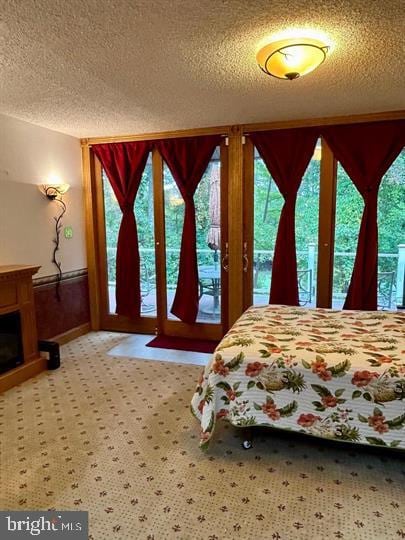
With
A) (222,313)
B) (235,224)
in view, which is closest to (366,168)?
(235,224)

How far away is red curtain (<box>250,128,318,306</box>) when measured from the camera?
3.72m

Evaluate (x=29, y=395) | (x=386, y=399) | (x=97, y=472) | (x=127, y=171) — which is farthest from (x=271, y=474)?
(x=127, y=171)

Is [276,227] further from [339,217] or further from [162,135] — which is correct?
[162,135]

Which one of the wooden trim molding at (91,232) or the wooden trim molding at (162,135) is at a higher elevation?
the wooden trim molding at (162,135)

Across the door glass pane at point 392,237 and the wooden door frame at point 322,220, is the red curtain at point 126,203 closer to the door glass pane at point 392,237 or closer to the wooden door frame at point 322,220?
the wooden door frame at point 322,220

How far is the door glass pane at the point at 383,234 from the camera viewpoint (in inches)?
142

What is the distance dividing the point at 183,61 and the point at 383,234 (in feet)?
8.54

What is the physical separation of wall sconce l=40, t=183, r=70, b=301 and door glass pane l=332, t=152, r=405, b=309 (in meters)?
2.97

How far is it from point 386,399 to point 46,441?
83.9 inches

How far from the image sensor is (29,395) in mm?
3051

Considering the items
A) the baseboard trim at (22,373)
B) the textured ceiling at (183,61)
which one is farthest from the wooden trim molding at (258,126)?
the baseboard trim at (22,373)

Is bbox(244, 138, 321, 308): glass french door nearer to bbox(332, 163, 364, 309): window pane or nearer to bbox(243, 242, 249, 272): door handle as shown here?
bbox(243, 242, 249, 272): door handle

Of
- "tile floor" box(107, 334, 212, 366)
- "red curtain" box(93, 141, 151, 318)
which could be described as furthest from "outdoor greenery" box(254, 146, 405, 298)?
"red curtain" box(93, 141, 151, 318)

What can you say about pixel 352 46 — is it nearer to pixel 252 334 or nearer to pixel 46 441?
pixel 252 334
